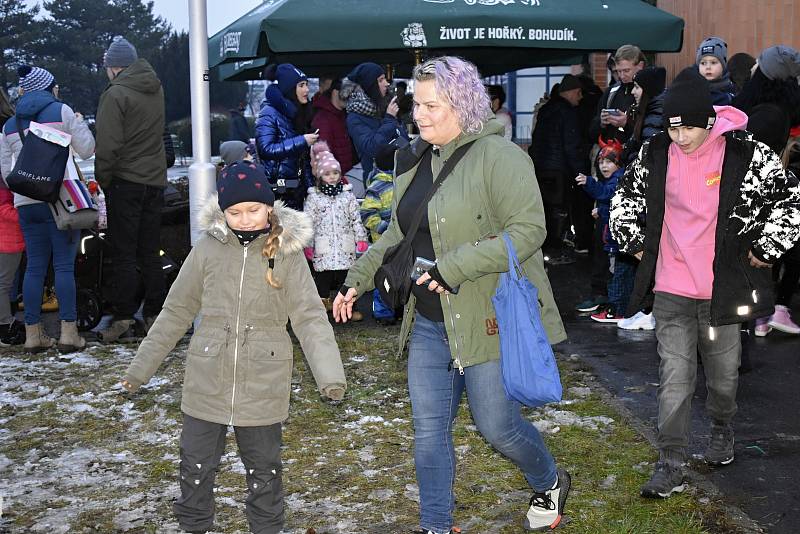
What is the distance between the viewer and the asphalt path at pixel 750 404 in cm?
496

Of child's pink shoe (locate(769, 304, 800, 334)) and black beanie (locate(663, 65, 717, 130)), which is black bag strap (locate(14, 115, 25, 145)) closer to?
black beanie (locate(663, 65, 717, 130))

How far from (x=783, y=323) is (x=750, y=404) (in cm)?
227

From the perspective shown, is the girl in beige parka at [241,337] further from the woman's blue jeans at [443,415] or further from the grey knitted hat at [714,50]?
the grey knitted hat at [714,50]

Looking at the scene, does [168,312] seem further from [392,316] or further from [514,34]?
[514,34]

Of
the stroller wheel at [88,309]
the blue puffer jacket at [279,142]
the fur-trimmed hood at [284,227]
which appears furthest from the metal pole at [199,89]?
the fur-trimmed hood at [284,227]

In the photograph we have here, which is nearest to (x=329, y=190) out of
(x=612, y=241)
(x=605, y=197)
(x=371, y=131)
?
(x=371, y=131)

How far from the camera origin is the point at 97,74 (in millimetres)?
20344

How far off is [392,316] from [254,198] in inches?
202

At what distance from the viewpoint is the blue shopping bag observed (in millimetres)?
3959

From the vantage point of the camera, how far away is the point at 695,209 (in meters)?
4.93

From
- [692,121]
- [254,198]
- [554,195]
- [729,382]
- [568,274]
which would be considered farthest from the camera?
[554,195]

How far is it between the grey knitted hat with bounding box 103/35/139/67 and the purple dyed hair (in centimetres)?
501

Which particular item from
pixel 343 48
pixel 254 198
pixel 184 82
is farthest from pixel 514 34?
pixel 184 82

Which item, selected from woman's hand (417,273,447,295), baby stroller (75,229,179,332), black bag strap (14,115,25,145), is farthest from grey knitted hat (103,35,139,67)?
woman's hand (417,273,447,295)
